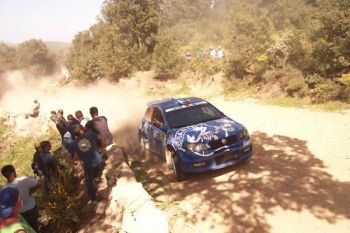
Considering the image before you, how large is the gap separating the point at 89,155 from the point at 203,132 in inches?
103

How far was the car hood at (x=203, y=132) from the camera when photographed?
7477 mm

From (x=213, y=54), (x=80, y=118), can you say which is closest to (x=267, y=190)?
(x=80, y=118)

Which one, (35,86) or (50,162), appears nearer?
(50,162)

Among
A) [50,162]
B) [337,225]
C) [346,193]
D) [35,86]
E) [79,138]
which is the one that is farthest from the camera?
[35,86]

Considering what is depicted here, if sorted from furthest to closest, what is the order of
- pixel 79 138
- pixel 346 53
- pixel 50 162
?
pixel 346 53
pixel 50 162
pixel 79 138

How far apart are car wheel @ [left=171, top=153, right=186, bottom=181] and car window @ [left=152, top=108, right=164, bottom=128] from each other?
1274 millimetres

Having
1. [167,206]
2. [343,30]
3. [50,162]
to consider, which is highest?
[343,30]

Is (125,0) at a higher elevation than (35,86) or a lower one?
higher

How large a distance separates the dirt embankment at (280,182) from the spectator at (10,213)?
122 inches

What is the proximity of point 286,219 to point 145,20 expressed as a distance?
23.7m

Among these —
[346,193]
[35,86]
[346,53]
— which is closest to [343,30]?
[346,53]

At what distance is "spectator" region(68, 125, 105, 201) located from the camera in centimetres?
670

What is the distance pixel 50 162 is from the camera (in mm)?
7574

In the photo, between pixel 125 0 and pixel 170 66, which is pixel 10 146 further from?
pixel 125 0
